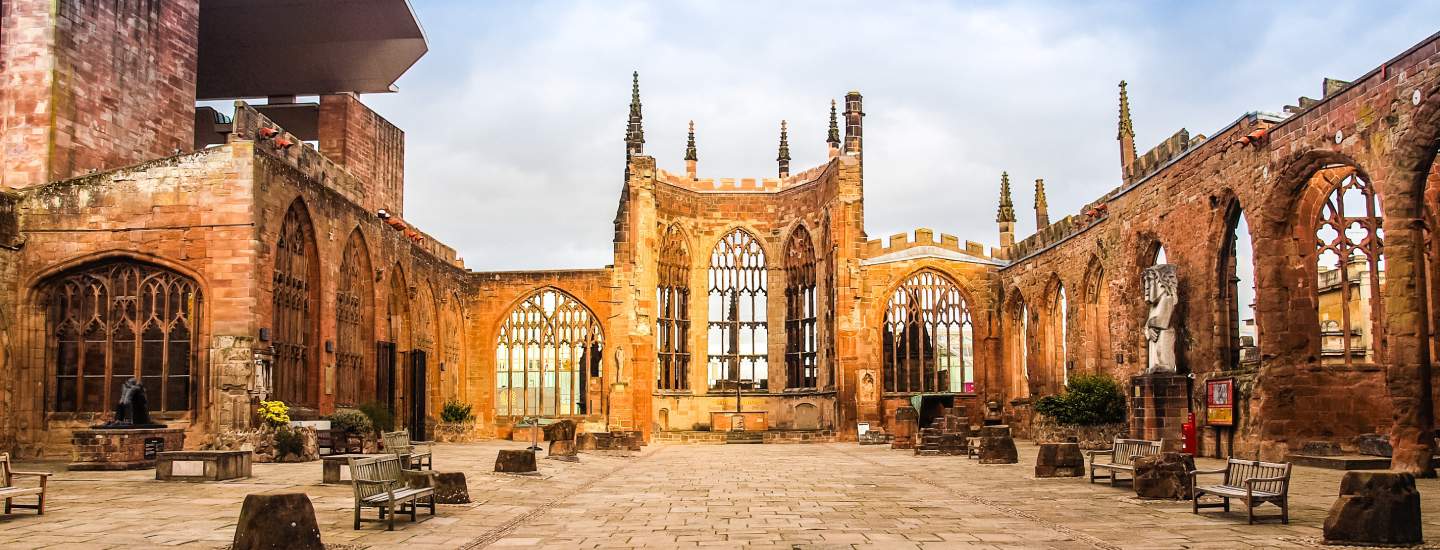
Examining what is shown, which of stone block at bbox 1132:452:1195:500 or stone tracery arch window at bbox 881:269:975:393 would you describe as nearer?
stone block at bbox 1132:452:1195:500

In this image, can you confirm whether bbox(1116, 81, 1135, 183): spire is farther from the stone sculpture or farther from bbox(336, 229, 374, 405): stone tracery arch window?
bbox(336, 229, 374, 405): stone tracery arch window

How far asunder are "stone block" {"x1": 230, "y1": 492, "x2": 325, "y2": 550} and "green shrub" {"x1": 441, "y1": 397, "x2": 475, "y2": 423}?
27.0 metres

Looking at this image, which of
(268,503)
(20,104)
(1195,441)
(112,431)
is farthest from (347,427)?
(1195,441)

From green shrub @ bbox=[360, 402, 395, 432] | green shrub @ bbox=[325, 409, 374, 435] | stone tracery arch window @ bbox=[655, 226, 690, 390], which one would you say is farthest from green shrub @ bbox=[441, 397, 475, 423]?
green shrub @ bbox=[325, 409, 374, 435]

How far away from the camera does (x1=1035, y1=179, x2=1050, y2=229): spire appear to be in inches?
1537

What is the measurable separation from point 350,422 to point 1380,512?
19704 millimetres

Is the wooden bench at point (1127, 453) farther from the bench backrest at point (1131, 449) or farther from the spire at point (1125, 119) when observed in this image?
the spire at point (1125, 119)

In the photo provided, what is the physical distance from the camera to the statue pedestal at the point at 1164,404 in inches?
928

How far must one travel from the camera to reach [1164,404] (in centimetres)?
2372

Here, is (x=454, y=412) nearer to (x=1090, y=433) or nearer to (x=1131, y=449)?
(x=1090, y=433)

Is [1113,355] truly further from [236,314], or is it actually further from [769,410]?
[236,314]

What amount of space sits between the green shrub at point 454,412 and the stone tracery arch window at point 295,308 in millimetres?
11023

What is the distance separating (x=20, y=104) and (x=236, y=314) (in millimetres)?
6593

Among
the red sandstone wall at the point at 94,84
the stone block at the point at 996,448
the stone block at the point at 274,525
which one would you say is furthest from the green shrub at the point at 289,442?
the stone block at the point at 996,448
